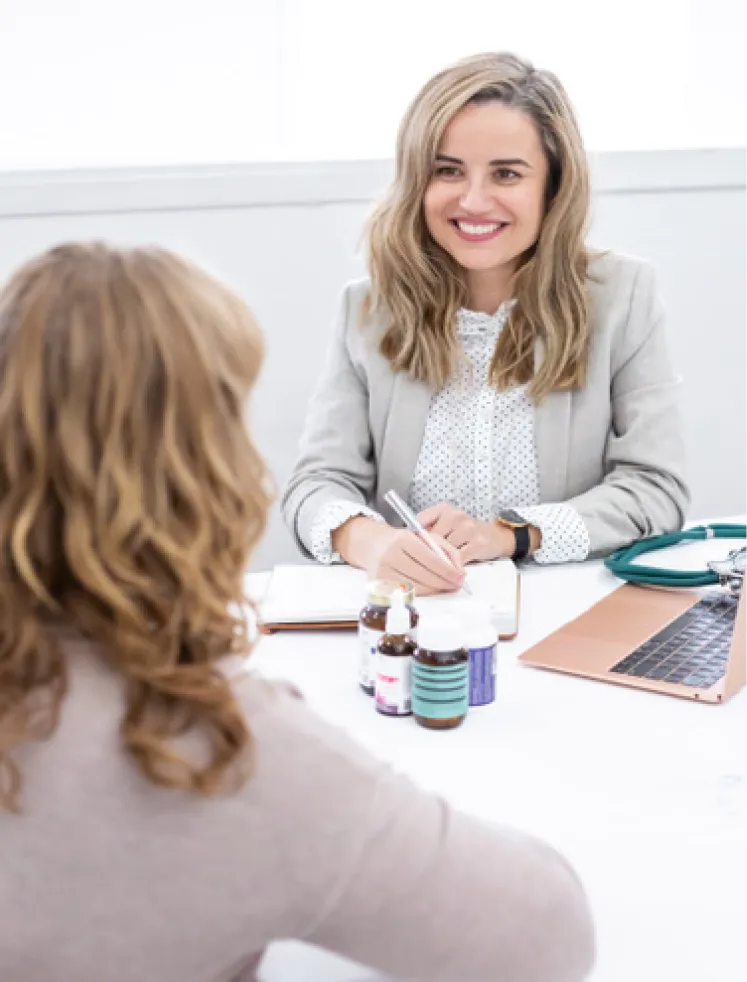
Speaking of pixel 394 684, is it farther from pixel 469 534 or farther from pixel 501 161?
pixel 501 161

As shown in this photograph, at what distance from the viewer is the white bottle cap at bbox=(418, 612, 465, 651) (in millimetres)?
1251

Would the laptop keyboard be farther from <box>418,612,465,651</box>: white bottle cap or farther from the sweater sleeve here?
the sweater sleeve

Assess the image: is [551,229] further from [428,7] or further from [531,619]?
[428,7]

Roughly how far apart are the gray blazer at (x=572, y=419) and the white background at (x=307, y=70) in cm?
86

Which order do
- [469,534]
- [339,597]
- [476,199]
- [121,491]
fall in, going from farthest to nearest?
[476,199]
[469,534]
[339,597]
[121,491]

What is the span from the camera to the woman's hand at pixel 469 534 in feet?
5.78

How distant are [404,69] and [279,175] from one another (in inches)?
16.2

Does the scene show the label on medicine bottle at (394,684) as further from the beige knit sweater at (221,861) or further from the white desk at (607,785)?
the beige knit sweater at (221,861)

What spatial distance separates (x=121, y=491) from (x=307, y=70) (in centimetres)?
232

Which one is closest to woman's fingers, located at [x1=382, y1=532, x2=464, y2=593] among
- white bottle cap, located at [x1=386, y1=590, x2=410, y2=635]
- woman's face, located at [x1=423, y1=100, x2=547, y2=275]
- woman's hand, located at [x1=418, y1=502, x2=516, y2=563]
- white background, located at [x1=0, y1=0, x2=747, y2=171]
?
woman's hand, located at [x1=418, y1=502, x2=516, y2=563]

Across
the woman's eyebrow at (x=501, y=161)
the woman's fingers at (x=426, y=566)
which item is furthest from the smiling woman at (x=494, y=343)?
the woman's fingers at (x=426, y=566)

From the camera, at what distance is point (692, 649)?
4.87 ft

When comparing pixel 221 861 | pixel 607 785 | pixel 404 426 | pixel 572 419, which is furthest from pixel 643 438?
pixel 221 861

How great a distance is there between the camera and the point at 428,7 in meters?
2.83
